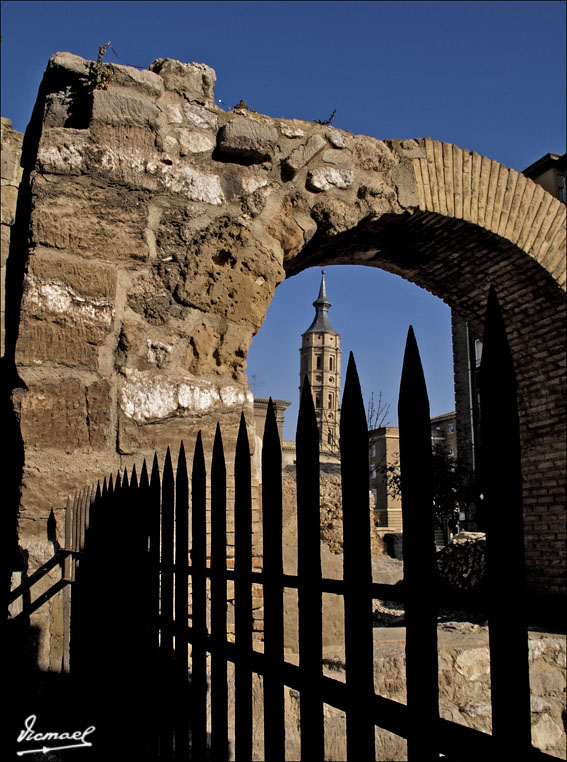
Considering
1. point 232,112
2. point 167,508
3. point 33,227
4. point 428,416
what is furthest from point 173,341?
point 428,416

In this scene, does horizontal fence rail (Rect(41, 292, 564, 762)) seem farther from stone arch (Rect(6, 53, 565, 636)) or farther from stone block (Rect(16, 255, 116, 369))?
stone block (Rect(16, 255, 116, 369))

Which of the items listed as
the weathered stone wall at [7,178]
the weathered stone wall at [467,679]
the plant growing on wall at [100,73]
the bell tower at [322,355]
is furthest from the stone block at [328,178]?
the bell tower at [322,355]

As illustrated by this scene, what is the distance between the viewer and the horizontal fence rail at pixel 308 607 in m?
0.61

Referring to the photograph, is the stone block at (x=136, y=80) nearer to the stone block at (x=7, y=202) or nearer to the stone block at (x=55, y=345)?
the stone block at (x=55, y=345)

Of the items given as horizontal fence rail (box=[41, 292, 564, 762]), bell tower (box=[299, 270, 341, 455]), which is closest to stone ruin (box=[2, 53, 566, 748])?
horizontal fence rail (box=[41, 292, 564, 762])

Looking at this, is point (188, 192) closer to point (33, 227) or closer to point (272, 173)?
point (272, 173)

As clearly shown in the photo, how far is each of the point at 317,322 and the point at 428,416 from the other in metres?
64.6

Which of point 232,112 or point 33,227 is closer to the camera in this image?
point 33,227

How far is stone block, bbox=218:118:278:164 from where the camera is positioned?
3.52 meters

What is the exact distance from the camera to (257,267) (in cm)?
349

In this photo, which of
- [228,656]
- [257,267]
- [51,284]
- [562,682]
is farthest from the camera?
[562,682]

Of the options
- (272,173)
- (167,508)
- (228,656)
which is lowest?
(228,656)

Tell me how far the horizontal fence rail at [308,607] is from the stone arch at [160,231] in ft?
3.96

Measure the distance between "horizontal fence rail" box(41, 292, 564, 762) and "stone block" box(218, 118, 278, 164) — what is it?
2.38 m
